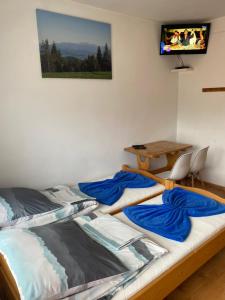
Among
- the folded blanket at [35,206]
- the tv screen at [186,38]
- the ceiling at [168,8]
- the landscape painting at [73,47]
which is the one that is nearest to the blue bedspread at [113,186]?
the folded blanket at [35,206]

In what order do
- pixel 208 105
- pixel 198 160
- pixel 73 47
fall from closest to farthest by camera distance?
pixel 73 47 → pixel 198 160 → pixel 208 105

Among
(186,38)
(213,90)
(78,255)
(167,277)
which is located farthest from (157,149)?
(78,255)

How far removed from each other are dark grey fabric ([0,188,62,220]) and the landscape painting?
1.25 metres

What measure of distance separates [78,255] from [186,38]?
3090 millimetres

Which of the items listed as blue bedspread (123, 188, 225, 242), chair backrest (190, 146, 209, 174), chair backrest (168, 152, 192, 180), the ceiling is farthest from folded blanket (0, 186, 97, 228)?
the ceiling

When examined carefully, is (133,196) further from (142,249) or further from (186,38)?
(186,38)

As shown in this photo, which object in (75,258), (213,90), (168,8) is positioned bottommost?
(75,258)

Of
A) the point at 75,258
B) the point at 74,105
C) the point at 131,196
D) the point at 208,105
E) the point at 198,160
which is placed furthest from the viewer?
the point at 208,105

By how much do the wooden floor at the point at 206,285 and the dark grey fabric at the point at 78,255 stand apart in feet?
2.34

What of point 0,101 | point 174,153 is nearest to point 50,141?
point 0,101

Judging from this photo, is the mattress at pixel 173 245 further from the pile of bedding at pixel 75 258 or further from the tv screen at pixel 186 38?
the tv screen at pixel 186 38

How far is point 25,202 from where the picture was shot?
201 centimetres

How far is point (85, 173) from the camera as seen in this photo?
9.85 feet

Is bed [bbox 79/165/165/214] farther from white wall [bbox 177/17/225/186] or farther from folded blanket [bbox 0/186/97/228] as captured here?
white wall [bbox 177/17/225/186]
